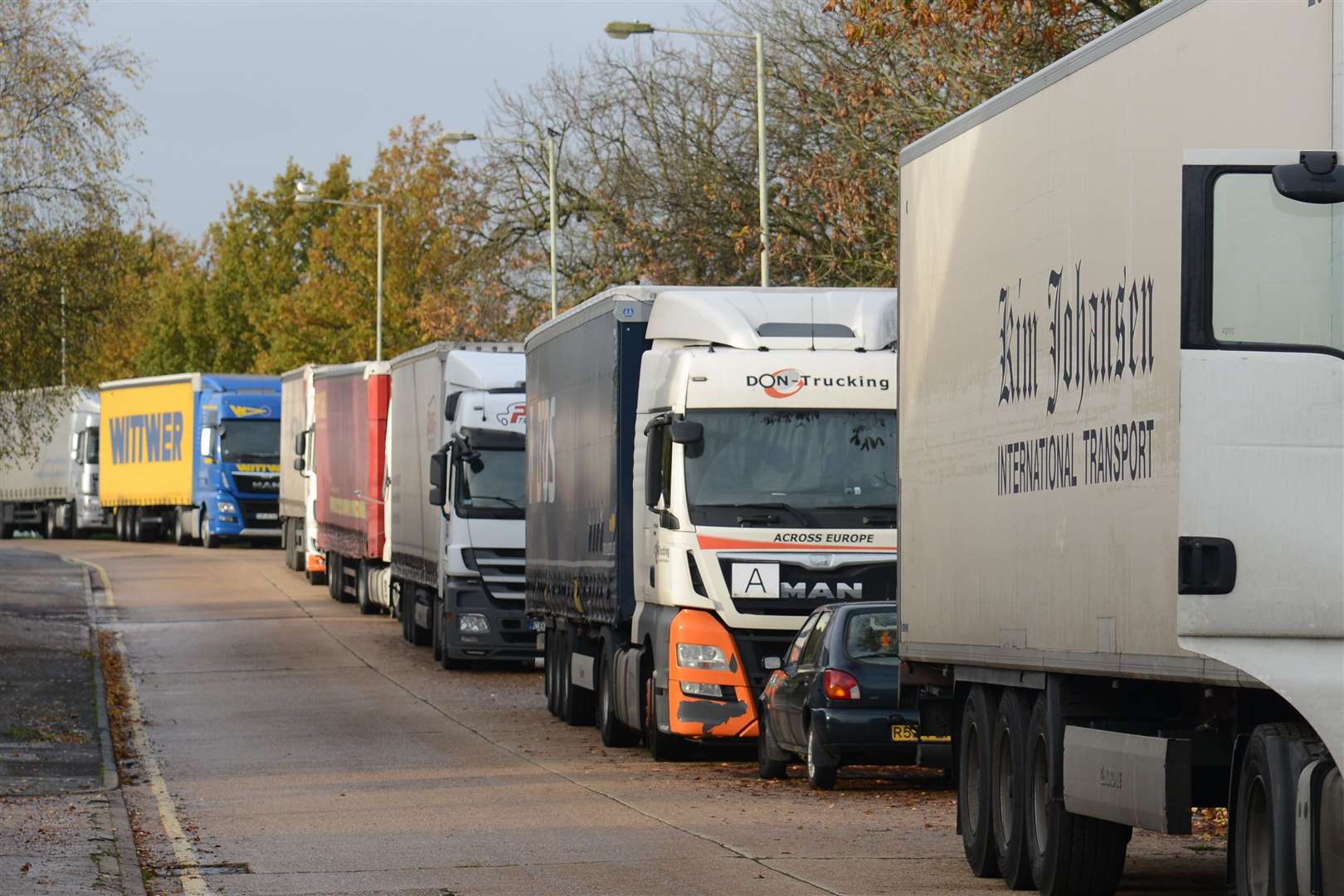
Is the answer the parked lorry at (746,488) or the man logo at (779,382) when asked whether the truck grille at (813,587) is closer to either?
the parked lorry at (746,488)

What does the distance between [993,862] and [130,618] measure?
90.0 feet

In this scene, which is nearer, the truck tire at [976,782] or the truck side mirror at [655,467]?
the truck tire at [976,782]

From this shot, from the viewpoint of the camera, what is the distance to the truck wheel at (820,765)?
1703cm

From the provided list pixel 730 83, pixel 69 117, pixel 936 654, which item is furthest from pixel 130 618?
pixel 936 654

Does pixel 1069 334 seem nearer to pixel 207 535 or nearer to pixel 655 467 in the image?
pixel 655 467

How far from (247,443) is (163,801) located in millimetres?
40933

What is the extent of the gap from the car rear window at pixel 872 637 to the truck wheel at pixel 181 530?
45197 mm

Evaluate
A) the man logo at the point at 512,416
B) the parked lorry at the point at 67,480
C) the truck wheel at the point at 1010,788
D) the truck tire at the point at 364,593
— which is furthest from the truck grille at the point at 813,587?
the parked lorry at the point at 67,480

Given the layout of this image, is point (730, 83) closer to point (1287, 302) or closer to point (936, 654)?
point (936, 654)

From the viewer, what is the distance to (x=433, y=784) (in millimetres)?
18016

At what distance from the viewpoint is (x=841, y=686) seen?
666 inches

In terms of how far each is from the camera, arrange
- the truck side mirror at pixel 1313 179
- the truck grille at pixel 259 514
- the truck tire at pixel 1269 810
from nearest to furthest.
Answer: the truck side mirror at pixel 1313 179, the truck tire at pixel 1269 810, the truck grille at pixel 259 514

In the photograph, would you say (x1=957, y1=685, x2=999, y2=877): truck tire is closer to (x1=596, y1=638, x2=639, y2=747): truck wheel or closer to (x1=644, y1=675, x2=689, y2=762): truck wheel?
(x1=644, y1=675, x2=689, y2=762): truck wheel

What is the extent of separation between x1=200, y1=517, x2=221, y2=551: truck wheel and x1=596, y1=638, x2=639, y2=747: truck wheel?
38888 millimetres
